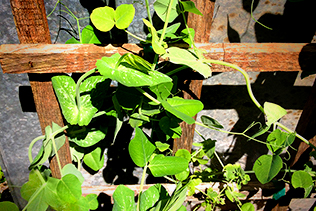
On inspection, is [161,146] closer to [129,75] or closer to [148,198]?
[148,198]

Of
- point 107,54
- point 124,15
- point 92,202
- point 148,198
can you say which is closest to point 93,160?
point 92,202

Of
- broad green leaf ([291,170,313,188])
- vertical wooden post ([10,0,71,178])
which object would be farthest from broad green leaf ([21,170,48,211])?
broad green leaf ([291,170,313,188])

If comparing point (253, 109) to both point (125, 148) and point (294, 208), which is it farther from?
point (294, 208)

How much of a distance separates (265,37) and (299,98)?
0.96 ft

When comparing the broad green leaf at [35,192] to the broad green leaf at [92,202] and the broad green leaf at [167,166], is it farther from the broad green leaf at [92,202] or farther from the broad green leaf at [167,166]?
the broad green leaf at [167,166]

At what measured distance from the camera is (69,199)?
1.72ft

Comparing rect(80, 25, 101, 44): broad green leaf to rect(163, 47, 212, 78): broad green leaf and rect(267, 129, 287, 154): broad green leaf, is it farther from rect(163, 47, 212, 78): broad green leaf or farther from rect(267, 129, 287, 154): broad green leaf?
rect(267, 129, 287, 154): broad green leaf

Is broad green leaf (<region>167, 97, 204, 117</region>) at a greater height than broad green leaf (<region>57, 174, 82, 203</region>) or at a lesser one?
greater

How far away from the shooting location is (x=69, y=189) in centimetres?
53

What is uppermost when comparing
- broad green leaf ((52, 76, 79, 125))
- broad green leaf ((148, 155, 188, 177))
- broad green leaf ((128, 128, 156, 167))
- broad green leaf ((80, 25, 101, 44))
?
broad green leaf ((80, 25, 101, 44))

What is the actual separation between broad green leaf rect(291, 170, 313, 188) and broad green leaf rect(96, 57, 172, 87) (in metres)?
0.60

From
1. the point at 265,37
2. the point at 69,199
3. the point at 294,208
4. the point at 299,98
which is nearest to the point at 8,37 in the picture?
the point at 69,199

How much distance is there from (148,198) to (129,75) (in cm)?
34

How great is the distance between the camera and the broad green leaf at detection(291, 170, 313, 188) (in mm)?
693
